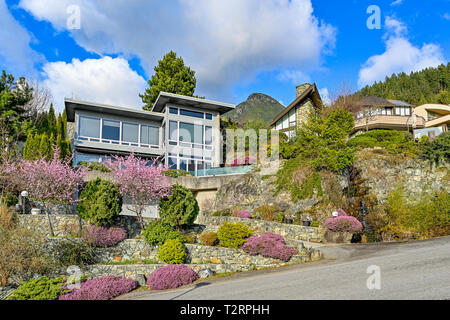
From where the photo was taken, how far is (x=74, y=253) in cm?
1428

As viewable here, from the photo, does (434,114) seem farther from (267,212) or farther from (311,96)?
(267,212)

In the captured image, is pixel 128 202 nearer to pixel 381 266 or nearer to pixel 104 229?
pixel 104 229

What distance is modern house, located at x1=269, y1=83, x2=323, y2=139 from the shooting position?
36188 mm

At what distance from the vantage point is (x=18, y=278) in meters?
12.4

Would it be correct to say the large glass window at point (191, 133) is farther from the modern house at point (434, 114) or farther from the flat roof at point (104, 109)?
the modern house at point (434, 114)

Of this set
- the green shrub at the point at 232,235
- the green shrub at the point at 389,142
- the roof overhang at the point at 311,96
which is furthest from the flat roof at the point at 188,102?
the green shrub at the point at 232,235

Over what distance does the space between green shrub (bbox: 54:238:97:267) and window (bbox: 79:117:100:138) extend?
15.8 m

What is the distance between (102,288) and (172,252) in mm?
3897

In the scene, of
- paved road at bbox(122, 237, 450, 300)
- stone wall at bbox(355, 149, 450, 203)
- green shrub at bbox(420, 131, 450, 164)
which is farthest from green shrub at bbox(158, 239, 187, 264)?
green shrub at bbox(420, 131, 450, 164)

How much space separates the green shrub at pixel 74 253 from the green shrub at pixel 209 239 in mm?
5214

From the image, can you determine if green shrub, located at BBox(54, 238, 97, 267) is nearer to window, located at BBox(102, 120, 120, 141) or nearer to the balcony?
window, located at BBox(102, 120, 120, 141)

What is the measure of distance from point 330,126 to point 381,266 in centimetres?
1500

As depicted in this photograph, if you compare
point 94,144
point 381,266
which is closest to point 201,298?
point 381,266

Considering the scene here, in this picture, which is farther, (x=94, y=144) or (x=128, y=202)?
(x=94, y=144)
